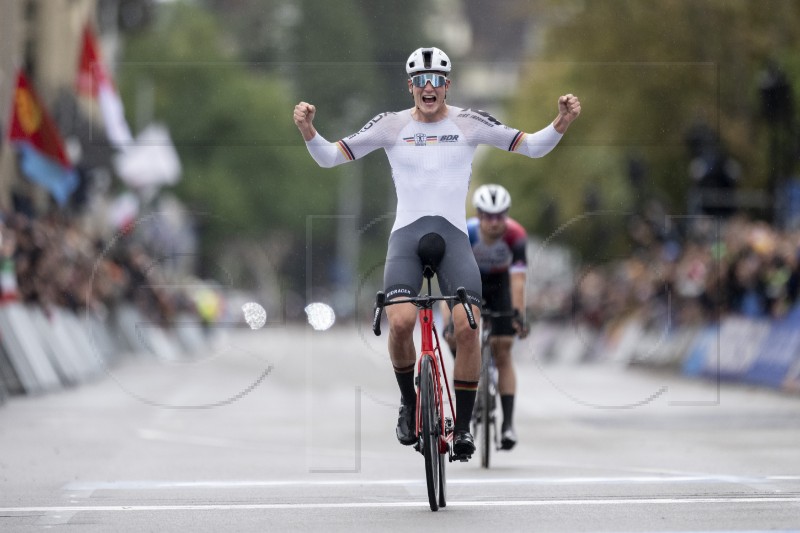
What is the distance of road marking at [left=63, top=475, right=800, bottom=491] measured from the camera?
11.4m

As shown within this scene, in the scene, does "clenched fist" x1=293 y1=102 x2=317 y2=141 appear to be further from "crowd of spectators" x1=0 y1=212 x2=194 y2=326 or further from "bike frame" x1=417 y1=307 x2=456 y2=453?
"crowd of spectators" x1=0 y1=212 x2=194 y2=326

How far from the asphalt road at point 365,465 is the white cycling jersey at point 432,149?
5.32 feet

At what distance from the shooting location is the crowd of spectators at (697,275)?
916 inches

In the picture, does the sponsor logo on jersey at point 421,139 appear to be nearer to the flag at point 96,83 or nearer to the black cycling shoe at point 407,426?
the black cycling shoe at point 407,426

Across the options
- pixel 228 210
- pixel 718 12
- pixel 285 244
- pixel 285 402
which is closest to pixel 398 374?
pixel 285 402

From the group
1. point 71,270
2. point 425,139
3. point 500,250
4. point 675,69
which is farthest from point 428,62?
point 675,69

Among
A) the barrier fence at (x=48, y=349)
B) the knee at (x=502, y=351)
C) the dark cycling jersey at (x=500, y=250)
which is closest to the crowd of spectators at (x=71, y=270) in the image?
the barrier fence at (x=48, y=349)

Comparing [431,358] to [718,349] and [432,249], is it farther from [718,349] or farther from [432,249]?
[718,349]

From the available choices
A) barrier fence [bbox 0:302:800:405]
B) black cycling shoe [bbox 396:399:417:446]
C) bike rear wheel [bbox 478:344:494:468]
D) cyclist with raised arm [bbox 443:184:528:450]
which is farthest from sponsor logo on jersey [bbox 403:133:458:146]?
barrier fence [bbox 0:302:800:405]

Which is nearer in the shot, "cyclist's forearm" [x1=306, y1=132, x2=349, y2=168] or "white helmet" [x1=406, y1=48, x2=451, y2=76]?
"white helmet" [x1=406, y1=48, x2=451, y2=76]

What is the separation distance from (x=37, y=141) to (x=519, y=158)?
33.3 metres

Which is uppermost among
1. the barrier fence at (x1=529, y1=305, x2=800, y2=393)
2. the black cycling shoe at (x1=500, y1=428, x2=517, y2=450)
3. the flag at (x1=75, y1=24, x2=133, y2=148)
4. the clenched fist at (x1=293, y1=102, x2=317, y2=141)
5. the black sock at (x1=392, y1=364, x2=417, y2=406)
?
the flag at (x1=75, y1=24, x2=133, y2=148)

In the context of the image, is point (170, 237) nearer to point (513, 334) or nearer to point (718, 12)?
point (718, 12)

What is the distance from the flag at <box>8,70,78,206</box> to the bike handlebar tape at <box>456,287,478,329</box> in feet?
49.8
